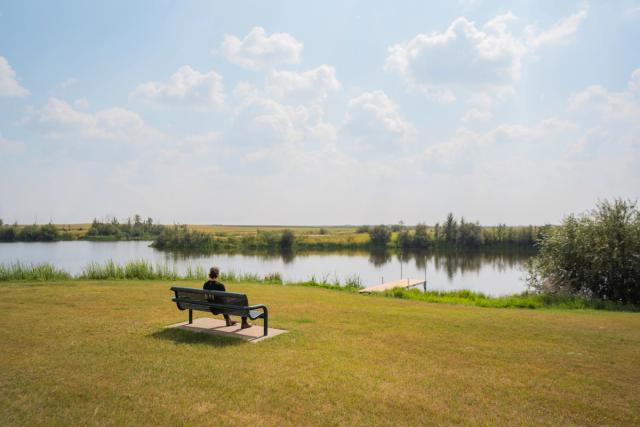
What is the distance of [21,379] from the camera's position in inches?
212

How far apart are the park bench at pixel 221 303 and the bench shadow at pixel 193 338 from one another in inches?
18.6

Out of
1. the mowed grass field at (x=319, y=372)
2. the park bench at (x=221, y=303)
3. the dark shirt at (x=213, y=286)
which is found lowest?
the mowed grass field at (x=319, y=372)

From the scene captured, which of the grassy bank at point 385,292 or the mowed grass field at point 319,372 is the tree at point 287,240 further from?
the mowed grass field at point 319,372

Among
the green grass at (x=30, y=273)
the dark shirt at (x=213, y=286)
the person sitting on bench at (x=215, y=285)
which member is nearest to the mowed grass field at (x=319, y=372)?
the person sitting on bench at (x=215, y=285)

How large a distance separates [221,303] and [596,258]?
657 inches

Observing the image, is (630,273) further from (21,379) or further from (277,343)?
(21,379)

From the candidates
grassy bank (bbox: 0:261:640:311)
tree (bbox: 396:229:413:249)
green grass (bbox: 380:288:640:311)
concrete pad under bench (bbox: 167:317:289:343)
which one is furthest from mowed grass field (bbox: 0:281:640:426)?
tree (bbox: 396:229:413:249)

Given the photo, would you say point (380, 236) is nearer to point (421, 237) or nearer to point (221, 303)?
point (421, 237)

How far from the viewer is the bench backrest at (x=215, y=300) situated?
7.66 metres

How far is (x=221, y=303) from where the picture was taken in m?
7.91

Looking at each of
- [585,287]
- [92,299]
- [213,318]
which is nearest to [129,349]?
[213,318]

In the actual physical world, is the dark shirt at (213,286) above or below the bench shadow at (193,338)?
above

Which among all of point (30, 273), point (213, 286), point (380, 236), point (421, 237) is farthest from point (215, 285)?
point (380, 236)

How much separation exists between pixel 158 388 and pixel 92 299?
7.93m
